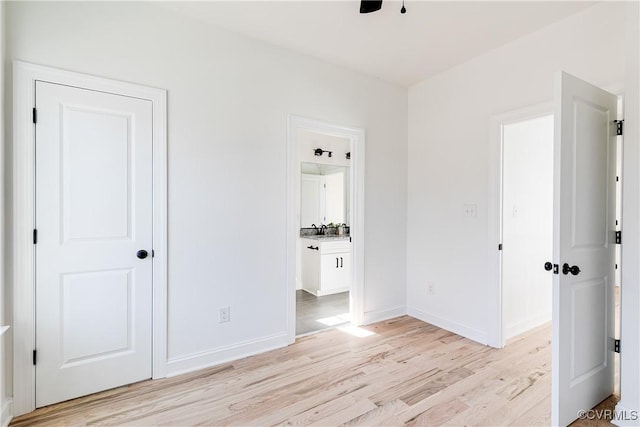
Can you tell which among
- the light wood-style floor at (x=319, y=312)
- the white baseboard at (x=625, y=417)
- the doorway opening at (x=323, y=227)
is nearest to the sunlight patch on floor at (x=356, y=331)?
the light wood-style floor at (x=319, y=312)

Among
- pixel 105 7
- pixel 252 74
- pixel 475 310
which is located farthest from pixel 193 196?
pixel 475 310

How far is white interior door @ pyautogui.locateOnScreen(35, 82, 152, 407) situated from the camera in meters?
1.93

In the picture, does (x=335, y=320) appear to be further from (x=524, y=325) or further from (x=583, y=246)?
(x=583, y=246)

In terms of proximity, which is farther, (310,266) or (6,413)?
(310,266)

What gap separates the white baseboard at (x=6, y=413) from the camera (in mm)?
1745

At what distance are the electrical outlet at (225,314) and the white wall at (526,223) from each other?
246 centimetres

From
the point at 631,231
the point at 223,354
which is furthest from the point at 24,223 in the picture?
the point at 631,231

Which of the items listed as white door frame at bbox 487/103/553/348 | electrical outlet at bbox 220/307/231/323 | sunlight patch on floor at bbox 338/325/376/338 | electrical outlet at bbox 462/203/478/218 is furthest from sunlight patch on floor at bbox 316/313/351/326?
electrical outlet at bbox 462/203/478/218

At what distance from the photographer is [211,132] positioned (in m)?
2.47

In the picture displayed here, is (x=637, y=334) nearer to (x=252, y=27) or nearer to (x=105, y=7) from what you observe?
(x=252, y=27)

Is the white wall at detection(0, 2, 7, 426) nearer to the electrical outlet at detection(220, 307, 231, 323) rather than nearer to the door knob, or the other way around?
the electrical outlet at detection(220, 307, 231, 323)

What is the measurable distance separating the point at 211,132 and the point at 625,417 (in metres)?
3.25

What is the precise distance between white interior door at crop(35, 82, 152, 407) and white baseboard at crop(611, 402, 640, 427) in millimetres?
3003

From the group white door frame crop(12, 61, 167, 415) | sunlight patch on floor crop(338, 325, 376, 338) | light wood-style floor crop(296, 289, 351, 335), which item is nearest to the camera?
white door frame crop(12, 61, 167, 415)
